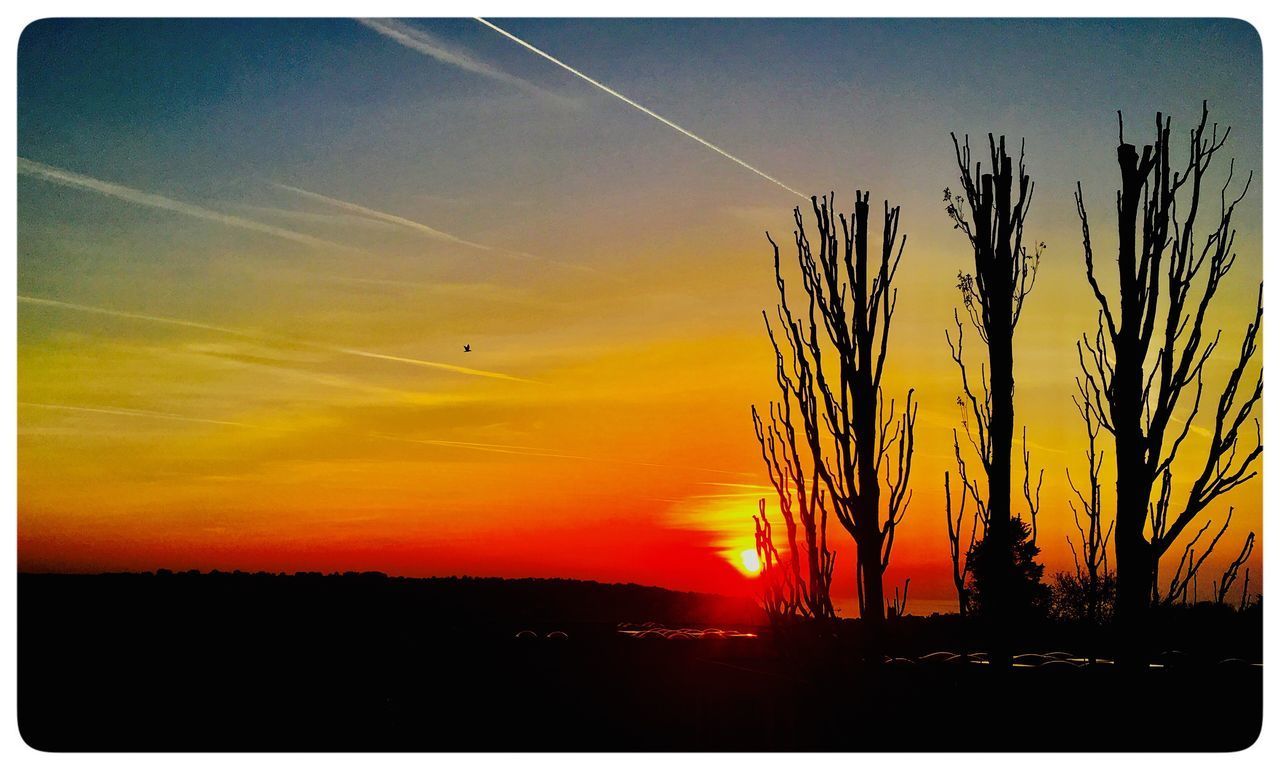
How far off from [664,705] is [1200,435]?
3.11 meters

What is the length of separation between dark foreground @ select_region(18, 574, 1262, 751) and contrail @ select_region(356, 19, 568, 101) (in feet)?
11.8

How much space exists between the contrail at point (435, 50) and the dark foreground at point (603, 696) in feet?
11.8

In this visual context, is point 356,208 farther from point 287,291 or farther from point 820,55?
point 820,55

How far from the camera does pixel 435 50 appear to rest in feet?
19.5

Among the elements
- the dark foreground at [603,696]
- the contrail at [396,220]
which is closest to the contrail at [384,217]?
the contrail at [396,220]

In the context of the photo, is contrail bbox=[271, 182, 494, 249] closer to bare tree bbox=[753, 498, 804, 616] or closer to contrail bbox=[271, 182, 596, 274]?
contrail bbox=[271, 182, 596, 274]

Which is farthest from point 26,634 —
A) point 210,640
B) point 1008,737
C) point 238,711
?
point 1008,737

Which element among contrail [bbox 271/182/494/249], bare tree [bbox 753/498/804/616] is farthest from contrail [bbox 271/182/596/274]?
bare tree [bbox 753/498/804/616]

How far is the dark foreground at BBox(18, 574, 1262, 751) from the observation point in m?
5.11

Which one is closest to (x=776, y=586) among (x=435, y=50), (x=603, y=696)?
(x=603, y=696)

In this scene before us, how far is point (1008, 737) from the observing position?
5102mm

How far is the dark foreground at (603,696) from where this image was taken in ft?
16.8

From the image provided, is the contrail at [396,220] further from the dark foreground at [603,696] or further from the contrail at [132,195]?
the dark foreground at [603,696]

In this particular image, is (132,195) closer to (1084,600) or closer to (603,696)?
(603,696)
